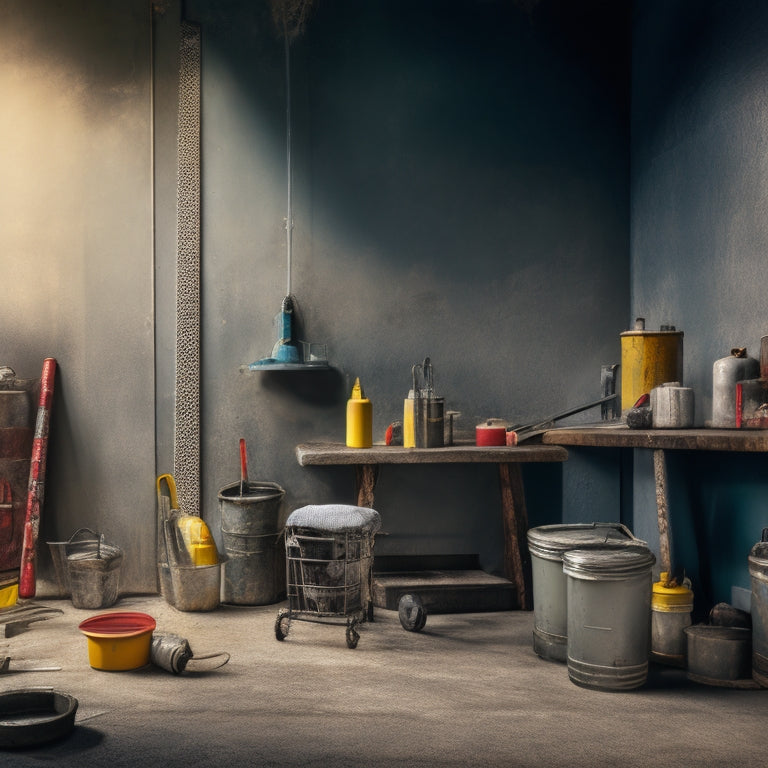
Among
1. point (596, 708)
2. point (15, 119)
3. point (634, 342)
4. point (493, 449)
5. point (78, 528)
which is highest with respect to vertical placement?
point (15, 119)

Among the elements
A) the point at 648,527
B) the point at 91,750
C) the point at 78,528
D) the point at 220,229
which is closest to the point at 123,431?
the point at 78,528

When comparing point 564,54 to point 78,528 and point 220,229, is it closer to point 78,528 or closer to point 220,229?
point 220,229

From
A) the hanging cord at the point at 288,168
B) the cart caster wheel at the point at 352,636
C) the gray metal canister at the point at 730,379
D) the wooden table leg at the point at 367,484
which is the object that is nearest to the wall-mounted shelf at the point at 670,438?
the gray metal canister at the point at 730,379

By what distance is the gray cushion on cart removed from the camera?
3754 millimetres

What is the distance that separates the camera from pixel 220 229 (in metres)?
4.73

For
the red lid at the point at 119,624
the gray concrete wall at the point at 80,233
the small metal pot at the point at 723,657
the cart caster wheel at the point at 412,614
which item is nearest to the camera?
the small metal pot at the point at 723,657

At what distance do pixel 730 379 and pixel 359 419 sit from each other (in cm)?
186

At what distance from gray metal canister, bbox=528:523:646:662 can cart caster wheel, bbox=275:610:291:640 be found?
3.86ft

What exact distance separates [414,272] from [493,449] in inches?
49.2

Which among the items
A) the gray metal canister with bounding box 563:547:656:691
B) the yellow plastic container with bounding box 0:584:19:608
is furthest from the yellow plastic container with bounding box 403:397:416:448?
the yellow plastic container with bounding box 0:584:19:608

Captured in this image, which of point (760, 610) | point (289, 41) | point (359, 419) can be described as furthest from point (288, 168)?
point (760, 610)

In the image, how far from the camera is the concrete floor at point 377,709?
104 inches

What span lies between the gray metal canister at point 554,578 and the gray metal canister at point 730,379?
2.18 ft

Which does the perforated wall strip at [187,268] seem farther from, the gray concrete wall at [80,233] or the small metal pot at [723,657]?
the small metal pot at [723,657]
